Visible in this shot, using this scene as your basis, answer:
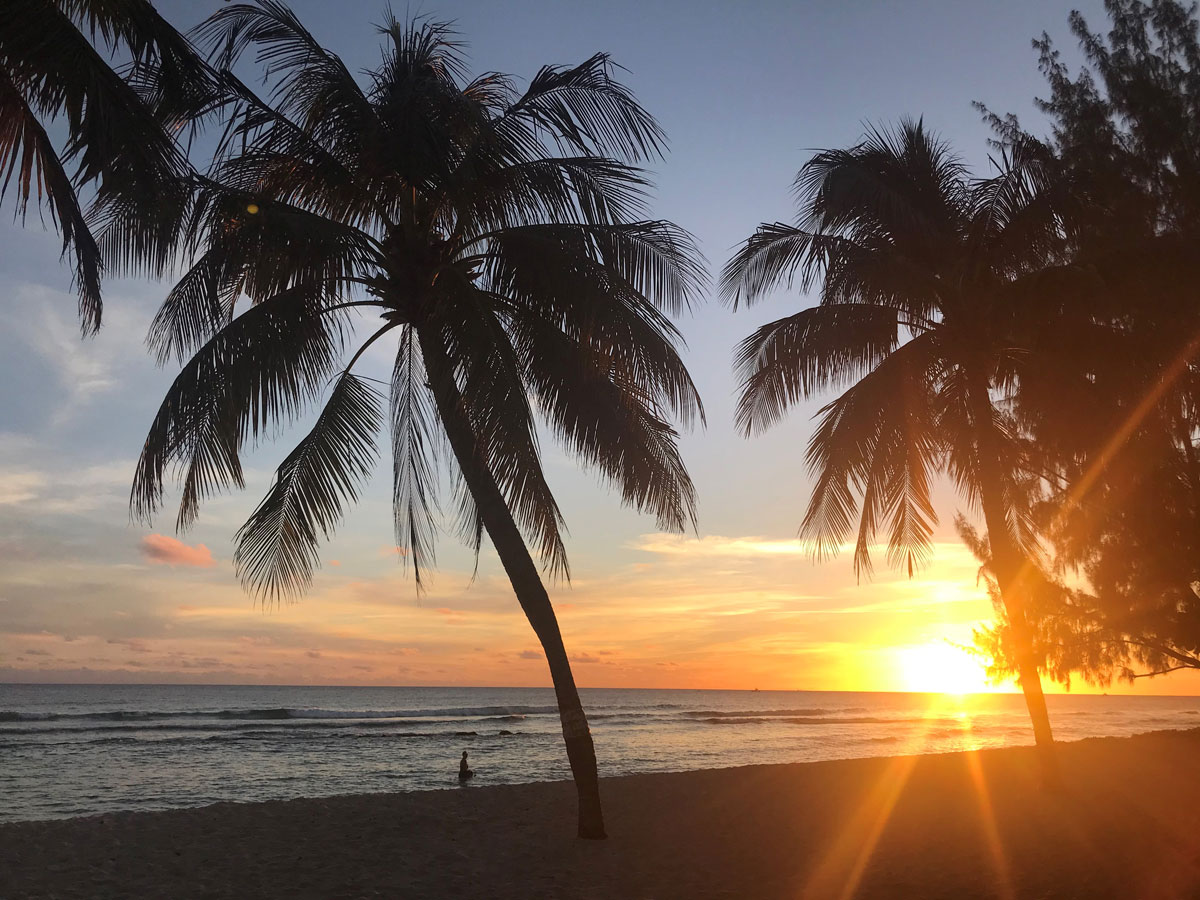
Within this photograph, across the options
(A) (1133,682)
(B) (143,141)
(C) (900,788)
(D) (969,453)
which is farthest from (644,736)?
(B) (143,141)

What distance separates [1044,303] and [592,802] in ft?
24.1

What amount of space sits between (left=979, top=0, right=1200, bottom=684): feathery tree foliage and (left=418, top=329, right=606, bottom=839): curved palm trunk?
616 centimetres

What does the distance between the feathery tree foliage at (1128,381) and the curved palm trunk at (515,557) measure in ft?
20.2

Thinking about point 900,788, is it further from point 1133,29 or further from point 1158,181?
point 1133,29

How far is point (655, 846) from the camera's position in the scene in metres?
8.59

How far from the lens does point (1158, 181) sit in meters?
7.75

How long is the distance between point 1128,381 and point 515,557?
21.9ft

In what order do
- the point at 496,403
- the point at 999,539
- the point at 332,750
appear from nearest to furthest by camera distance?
the point at 496,403 < the point at 999,539 < the point at 332,750

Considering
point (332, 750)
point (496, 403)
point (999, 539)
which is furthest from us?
point (332, 750)

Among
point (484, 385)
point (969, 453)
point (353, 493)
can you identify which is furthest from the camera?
point (969, 453)

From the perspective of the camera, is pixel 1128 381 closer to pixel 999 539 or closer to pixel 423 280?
pixel 999 539

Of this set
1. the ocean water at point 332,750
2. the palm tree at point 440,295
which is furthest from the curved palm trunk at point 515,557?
the ocean water at point 332,750

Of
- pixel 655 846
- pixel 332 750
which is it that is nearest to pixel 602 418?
pixel 655 846

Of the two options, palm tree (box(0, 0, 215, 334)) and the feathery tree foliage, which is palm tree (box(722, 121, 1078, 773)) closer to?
the feathery tree foliage
